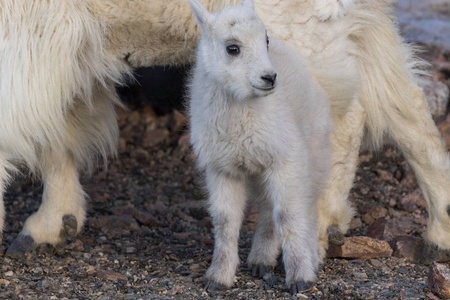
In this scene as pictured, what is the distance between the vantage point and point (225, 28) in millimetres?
4227

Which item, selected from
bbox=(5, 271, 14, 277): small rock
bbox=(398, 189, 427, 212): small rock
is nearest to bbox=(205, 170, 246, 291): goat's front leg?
bbox=(5, 271, 14, 277): small rock

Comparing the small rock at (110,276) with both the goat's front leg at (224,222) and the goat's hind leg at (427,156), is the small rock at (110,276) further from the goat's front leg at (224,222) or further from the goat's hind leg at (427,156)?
the goat's hind leg at (427,156)

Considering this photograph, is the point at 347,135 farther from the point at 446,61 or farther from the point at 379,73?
the point at 446,61

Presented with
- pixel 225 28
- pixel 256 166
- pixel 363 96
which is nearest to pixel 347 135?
pixel 363 96

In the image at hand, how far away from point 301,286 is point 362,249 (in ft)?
3.10

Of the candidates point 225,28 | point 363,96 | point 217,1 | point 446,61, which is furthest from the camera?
point 446,61

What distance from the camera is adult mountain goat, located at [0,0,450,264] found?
506 centimetres

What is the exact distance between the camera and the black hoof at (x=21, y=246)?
5398mm

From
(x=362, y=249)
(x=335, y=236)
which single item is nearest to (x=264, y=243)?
(x=335, y=236)

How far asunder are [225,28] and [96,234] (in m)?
2.33

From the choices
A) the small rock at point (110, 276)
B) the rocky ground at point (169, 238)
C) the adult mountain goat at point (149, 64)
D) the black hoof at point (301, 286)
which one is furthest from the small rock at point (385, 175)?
the small rock at point (110, 276)

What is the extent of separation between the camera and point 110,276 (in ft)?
15.8

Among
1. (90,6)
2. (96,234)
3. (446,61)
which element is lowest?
(96,234)

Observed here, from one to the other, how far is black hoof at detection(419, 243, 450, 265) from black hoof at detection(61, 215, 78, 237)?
2338 millimetres
